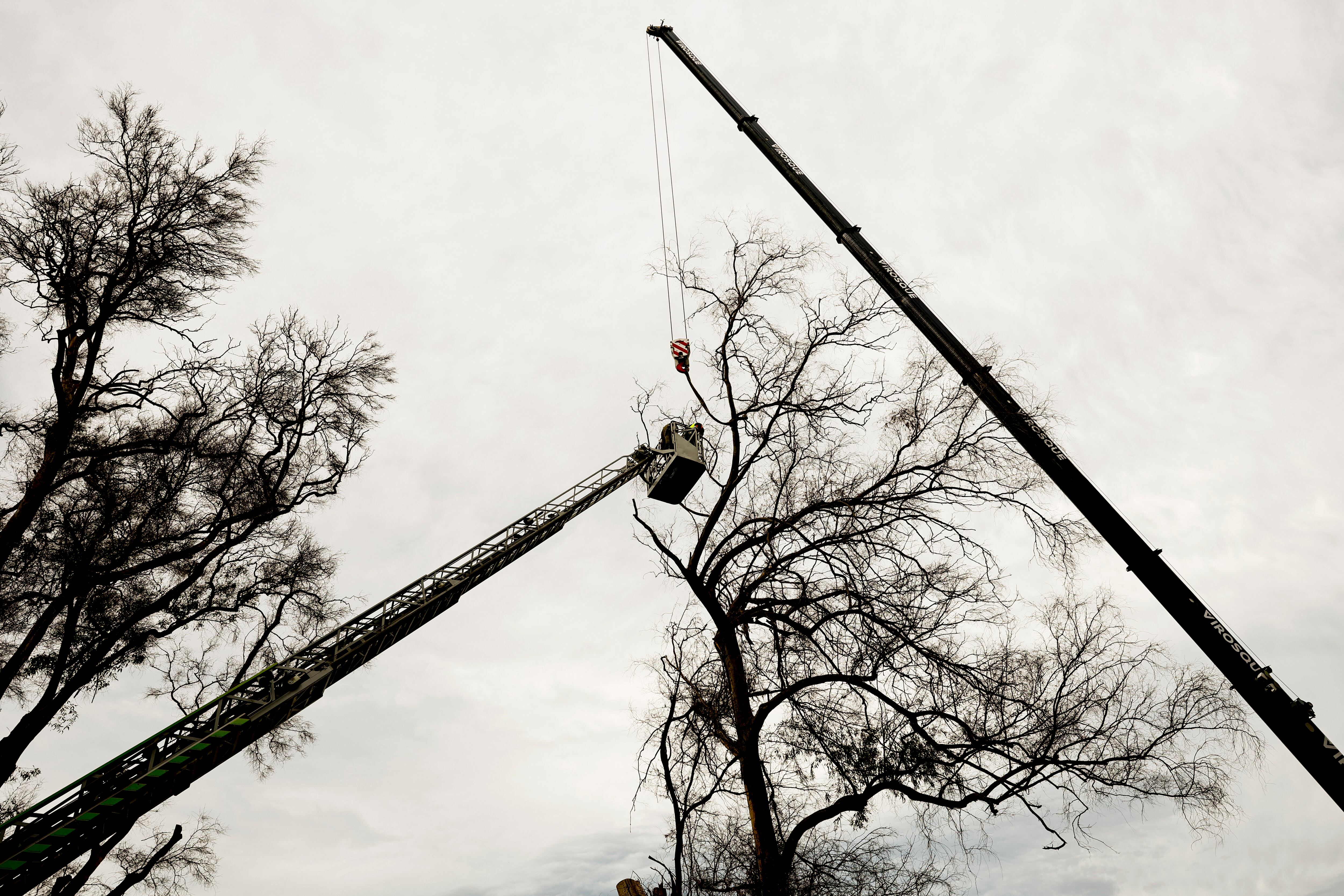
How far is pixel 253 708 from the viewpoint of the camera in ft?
35.6

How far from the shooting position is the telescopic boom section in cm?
860

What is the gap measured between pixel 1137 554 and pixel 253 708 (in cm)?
1375

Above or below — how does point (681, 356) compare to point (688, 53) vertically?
A: below

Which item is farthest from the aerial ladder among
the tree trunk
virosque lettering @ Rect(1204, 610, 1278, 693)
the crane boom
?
virosque lettering @ Rect(1204, 610, 1278, 693)

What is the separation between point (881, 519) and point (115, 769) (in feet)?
39.7

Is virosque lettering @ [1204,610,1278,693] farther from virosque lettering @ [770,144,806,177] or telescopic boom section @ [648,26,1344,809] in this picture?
virosque lettering @ [770,144,806,177]

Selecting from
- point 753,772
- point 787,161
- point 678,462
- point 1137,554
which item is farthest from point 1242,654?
point 787,161

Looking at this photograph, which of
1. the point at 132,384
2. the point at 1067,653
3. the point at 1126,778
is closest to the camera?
the point at 1126,778

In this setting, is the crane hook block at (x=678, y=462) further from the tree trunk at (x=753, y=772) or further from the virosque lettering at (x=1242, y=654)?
the virosque lettering at (x=1242, y=654)

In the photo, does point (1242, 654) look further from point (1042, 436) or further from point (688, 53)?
point (688, 53)

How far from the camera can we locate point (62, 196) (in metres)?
12.6

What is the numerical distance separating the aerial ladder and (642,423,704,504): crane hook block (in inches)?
0.8

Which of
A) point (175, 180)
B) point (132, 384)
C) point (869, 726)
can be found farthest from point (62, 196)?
point (869, 726)

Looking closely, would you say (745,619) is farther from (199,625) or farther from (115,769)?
(199,625)
